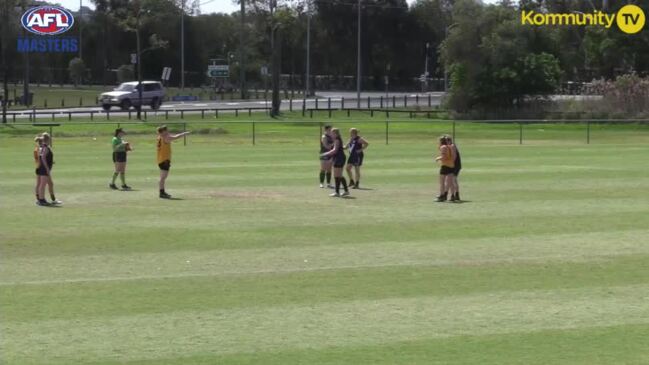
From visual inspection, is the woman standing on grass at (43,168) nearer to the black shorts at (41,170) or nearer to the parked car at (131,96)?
the black shorts at (41,170)

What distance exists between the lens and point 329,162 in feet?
99.6

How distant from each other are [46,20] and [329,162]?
157 ft

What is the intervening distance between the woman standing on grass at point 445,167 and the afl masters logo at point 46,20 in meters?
46.2

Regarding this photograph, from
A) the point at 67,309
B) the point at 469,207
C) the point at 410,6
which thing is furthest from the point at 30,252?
the point at 410,6

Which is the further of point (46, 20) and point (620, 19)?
point (620, 19)

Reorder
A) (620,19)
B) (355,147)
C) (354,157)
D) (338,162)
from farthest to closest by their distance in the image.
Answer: (620,19) < (355,147) < (354,157) < (338,162)

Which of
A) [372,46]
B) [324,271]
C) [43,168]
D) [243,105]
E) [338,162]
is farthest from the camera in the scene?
[372,46]

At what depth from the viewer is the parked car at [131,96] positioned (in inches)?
2995

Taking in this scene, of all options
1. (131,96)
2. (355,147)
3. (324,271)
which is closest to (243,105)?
(131,96)

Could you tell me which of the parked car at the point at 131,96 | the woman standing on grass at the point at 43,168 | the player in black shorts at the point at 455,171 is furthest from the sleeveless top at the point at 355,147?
the parked car at the point at 131,96

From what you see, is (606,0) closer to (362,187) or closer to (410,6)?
(410,6)

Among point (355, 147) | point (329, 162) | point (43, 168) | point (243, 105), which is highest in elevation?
point (355, 147)

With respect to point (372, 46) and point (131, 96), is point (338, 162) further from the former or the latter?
point (372, 46)

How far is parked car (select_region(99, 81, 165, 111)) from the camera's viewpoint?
250 ft
